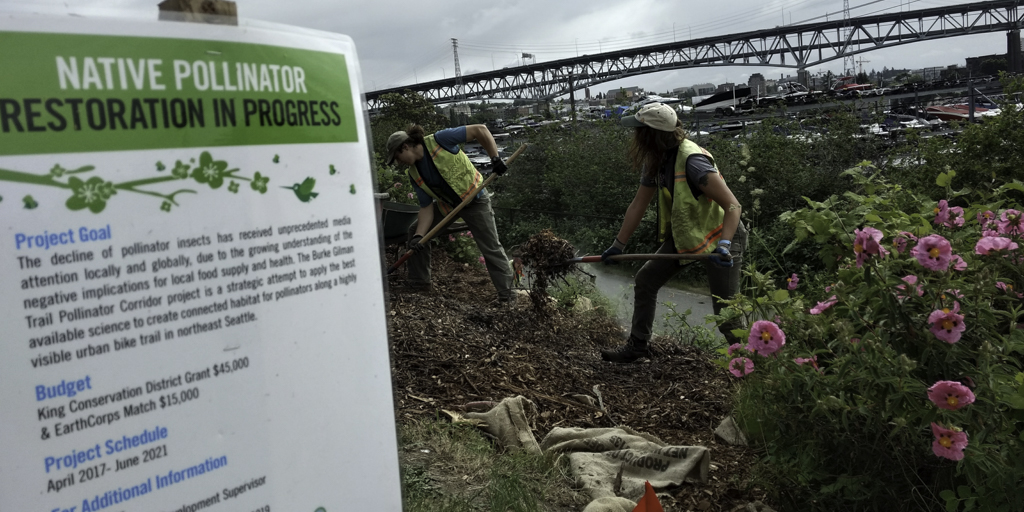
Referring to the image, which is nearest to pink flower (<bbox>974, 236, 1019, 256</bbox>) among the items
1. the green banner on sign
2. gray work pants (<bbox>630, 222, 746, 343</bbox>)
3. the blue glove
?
gray work pants (<bbox>630, 222, 746, 343</bbox>)

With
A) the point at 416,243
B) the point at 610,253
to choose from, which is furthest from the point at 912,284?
the point at 416,243

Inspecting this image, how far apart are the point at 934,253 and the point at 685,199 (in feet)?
8.23

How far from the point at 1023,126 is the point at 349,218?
753 centimetres

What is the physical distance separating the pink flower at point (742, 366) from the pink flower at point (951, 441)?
2.73ft

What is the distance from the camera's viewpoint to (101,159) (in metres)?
1.42

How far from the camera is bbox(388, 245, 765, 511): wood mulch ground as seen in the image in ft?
13.6

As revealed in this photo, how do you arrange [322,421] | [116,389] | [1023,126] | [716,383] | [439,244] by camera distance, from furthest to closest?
1. [439,244]
2. [1023,126]
3. [716,383]
4. [322,421]
5. [116,389]

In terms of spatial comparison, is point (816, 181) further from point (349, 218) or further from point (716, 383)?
point (349, 218)

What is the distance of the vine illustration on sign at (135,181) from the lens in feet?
4.43

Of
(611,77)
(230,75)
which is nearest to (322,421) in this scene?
(230,75)

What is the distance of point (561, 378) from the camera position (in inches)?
207

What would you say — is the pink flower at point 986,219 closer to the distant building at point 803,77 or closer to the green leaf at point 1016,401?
the green leaf at point 1016,401

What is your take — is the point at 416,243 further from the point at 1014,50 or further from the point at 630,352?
the point at 1014,50

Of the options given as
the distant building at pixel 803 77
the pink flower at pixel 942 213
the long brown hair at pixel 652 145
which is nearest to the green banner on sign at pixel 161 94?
the pink flower at pixel 942 213
